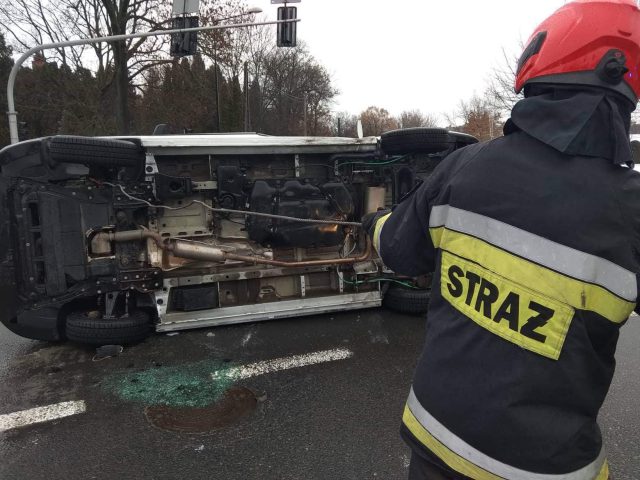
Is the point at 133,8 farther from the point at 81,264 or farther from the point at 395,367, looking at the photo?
the point at 395,367

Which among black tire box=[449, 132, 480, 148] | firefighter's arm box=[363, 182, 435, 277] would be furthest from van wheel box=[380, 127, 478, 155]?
firefighter's arm box=[363, 182, 435, 277]

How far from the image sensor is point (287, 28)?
1161 cm

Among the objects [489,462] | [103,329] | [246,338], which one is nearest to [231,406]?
[246,338]

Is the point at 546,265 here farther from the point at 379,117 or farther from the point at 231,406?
the point at 379,117

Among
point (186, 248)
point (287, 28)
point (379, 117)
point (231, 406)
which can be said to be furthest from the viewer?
point (379, 117)

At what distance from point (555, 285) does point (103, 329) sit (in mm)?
3653

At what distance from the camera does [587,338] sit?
1.14 meters

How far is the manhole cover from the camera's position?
9.48 ft

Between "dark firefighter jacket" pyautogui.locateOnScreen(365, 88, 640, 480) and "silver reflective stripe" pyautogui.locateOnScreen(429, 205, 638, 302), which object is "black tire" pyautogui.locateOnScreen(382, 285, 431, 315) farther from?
"silver reflective stripe" pyautogui.locateOnScreen(429, 205, 638, 302)

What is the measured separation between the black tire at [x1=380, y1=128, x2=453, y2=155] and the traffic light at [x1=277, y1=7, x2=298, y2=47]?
337 inches

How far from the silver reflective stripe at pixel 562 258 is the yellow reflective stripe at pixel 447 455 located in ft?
1.91

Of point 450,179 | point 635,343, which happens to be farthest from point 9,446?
point 635,343

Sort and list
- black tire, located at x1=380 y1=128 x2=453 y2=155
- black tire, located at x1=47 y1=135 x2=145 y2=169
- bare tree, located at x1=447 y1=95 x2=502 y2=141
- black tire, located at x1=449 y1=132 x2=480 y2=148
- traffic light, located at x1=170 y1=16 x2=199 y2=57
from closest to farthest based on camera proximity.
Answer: black tire, located at x1=47 y1=135 x2=145 y2=169, black tire, located at x1=380 y1=128 x2=453 y2=155, black tire, located at x1=449 y1=132 x2=480 y2=148, traffic light, located at x1=170 y1=16 x2=199 y2=57, bare tree, located at x1=447 y1=95 x2=502 y2=141

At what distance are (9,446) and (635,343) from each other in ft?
16.5
